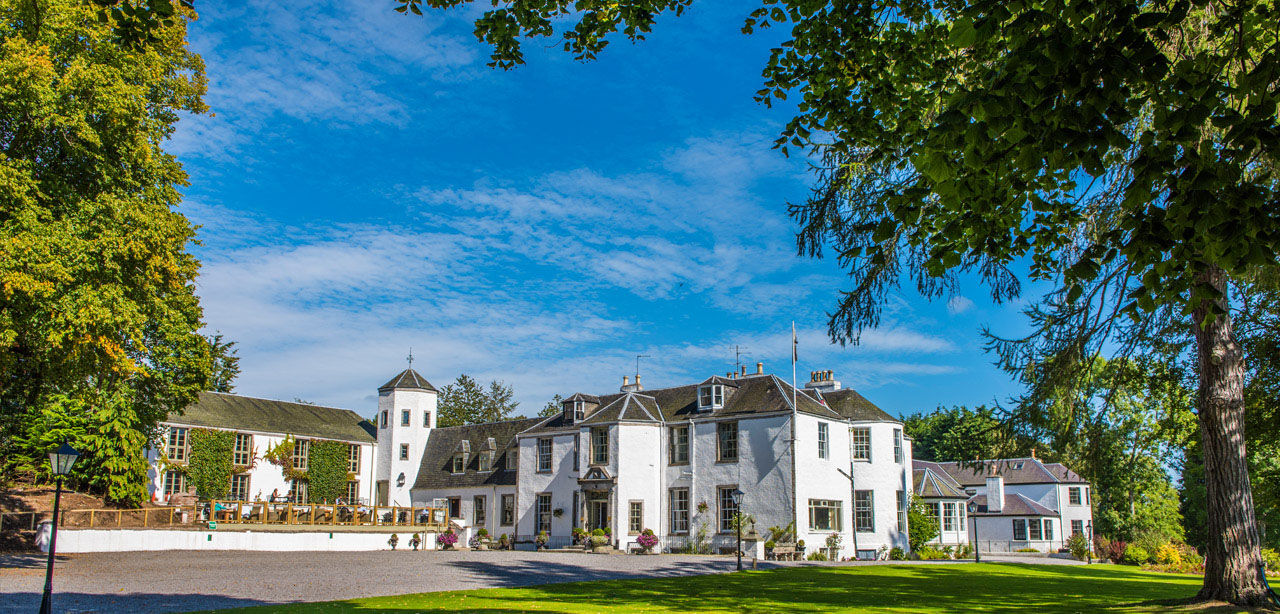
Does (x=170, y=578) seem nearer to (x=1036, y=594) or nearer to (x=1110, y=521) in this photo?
(x=1036, y=594)

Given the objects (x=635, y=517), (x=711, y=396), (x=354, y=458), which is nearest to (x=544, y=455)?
(x=635, y=517)

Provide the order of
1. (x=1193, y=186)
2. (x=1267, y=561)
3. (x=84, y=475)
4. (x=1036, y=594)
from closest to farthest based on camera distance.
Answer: (x=1193, y=186) → (x=1036, y=594) → (x=84, y=475) → (x=1267, y=561)

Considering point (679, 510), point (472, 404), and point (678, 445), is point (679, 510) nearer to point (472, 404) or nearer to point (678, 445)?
point (678, 445)

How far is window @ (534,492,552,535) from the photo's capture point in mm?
37969

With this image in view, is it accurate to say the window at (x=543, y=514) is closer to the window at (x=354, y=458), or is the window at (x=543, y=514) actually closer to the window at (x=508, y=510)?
the window at (x=508, y=510)

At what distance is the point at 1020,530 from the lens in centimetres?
5047

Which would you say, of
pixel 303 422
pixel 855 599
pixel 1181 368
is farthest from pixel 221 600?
pixel 303 422

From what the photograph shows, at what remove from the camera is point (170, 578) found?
18703 millimetres

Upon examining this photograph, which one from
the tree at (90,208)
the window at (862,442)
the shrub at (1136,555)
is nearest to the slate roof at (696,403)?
the window at (862,442)

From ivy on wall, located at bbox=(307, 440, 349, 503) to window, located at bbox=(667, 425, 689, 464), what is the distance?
18.4m

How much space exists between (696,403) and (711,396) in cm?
118

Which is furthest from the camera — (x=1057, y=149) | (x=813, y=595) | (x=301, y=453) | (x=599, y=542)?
(x=301, y=453)

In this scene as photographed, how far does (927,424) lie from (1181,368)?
2389 inches

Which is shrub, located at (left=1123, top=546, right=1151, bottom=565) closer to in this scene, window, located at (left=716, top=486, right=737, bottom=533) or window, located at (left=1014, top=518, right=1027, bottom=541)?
window, located at (left=1014, top=518, right=1027, bottom=541)
